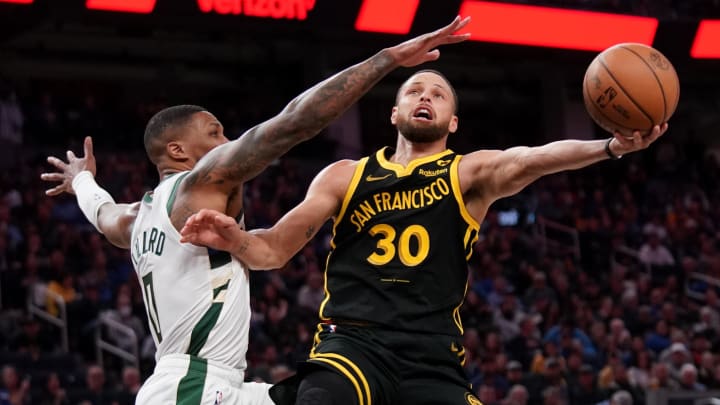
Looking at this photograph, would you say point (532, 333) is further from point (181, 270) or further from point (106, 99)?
point (181, 270)

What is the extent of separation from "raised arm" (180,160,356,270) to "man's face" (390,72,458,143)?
1.08ft

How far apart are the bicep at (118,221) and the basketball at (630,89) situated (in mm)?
2107

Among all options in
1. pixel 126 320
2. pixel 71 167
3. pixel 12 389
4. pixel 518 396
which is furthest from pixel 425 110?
Result: pixel 126 320

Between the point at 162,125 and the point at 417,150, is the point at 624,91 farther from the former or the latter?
the point at 162,125

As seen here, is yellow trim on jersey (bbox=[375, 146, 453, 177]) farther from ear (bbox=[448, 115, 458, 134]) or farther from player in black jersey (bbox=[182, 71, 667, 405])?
ear (bbox=[448, 115, 458, 134])

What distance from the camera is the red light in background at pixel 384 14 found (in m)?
16.4

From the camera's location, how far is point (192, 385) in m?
4.76

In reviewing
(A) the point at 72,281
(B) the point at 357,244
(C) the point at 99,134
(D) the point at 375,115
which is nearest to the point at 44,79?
(C) the point at 99,134

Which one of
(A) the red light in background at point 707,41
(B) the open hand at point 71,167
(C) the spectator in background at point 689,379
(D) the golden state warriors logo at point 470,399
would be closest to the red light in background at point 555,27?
(A) the red light in background at point 707,41

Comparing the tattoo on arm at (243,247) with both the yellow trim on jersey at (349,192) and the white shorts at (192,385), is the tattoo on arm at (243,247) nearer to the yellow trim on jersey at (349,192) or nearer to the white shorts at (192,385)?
the white shorts at (192,385)

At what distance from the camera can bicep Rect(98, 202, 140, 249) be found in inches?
216

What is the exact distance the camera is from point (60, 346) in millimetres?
13156

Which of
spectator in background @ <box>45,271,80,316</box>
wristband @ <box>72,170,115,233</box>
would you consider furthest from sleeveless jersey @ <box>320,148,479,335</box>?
spectator in background @ <box>45,271,80,316</box>

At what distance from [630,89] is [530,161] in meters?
0.52
